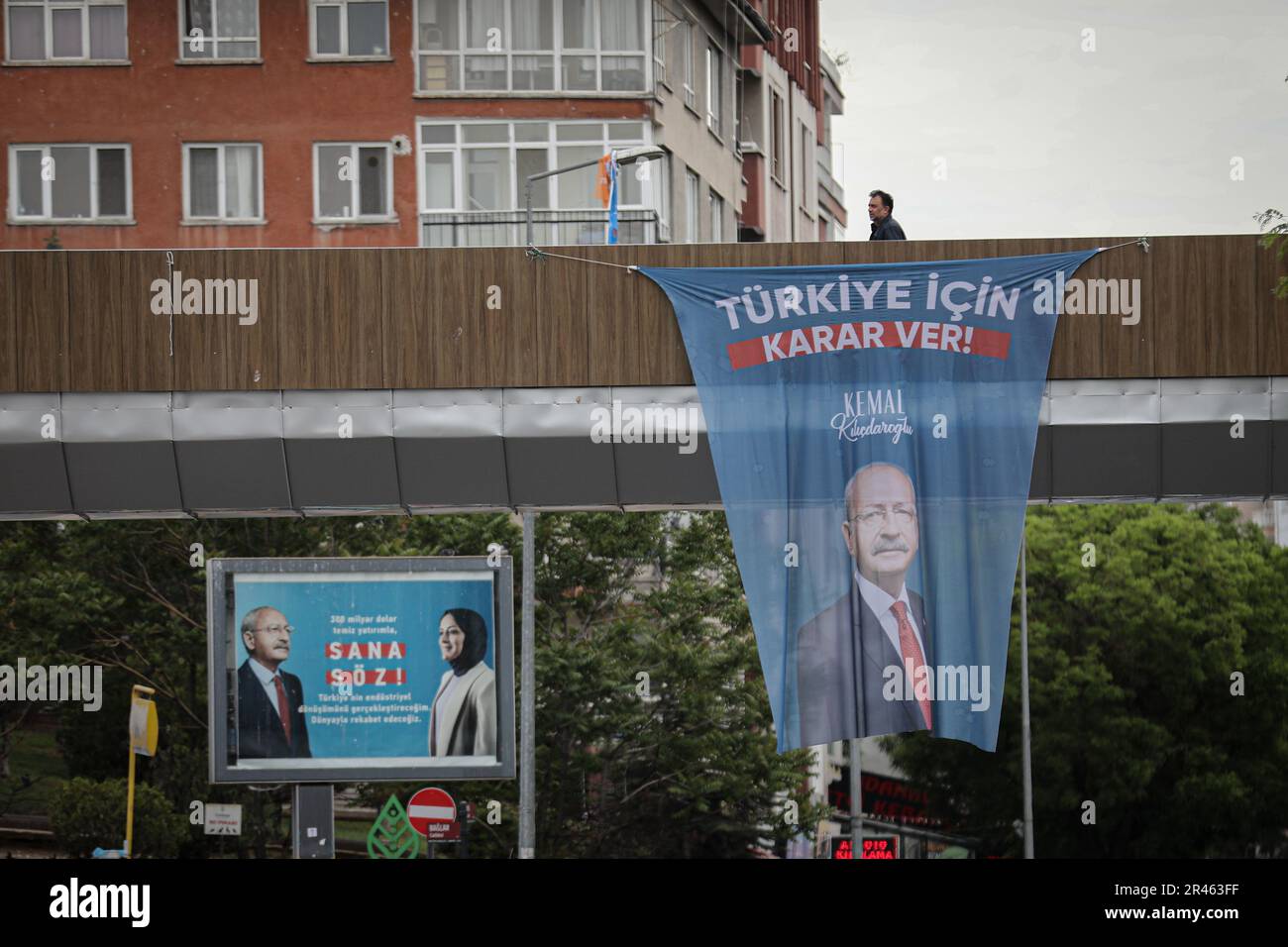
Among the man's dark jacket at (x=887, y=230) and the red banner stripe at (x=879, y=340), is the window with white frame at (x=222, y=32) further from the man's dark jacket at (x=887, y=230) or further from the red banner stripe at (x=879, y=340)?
the red banner stripe at (x=879, y=340)

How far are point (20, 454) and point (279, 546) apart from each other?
16.3 metres

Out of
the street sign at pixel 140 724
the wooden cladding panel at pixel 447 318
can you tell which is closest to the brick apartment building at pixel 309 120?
the street sign at pixel 140 724

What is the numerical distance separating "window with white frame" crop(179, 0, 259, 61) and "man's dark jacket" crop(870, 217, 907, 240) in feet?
82.8

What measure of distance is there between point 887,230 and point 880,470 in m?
2.72

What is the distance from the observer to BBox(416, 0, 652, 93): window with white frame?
40.7 meters

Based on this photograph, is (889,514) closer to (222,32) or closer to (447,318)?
(447,318)

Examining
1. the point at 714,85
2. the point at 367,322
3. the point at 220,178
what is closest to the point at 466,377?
the point at 367,322

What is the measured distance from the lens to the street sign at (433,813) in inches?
1006

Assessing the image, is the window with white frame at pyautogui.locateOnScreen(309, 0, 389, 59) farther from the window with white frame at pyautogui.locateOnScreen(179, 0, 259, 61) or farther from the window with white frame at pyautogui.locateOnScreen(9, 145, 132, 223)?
the window with white frame at pyautogui.locateOnScreen(9, 145, 132, 223)

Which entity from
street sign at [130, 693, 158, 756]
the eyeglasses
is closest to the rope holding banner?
the eyeglasses

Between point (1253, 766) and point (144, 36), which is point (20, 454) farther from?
point (1253, 766)

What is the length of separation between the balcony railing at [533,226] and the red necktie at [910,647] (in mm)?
23688

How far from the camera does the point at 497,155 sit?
4081 centimetres

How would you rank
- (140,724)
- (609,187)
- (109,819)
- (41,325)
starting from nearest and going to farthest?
(41,325)
(140,724)
(109,819)
(609,187)
